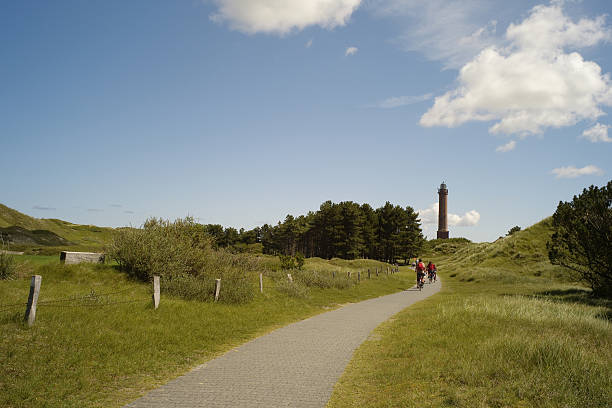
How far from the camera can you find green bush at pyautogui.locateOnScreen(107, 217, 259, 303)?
15195 mm

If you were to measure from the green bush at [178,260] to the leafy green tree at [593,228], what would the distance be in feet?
56.0

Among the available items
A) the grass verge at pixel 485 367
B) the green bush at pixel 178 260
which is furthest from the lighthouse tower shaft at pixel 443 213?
the grass verge at pixel 485 367

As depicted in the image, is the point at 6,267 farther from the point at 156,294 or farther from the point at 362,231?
the point at 362,231

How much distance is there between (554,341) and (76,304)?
11.0m

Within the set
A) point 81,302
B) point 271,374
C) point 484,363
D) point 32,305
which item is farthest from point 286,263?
point 484,363

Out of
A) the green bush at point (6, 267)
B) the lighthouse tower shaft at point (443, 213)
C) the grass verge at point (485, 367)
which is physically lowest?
the grass verge at point (485, 367)

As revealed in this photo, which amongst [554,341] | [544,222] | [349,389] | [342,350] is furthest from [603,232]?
[544,222]

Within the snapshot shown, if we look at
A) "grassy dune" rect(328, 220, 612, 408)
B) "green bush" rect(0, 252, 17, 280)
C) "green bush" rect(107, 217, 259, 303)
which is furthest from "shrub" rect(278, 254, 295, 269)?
"green bush" rect(0, 252, 17, 280)

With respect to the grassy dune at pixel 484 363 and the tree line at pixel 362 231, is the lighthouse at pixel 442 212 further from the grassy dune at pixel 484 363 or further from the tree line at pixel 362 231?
the grassy dune at pixel 484 363

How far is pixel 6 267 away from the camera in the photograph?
13250 millimetres

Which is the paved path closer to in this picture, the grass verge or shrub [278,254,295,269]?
the grass verge

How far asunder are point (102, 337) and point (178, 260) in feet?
27.8

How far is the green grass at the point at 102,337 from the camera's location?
20.6ft

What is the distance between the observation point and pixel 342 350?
930 centimetres
